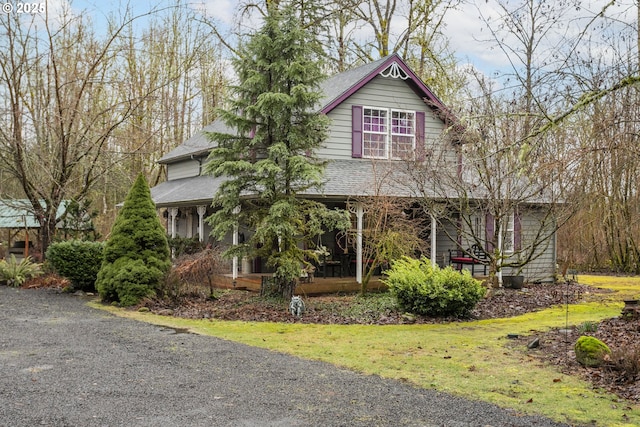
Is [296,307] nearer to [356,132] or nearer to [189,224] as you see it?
[356,132]

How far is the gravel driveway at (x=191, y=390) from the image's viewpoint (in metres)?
5.66

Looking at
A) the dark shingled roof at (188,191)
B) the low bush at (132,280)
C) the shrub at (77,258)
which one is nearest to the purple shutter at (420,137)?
the dark shingled roof at (188,191)

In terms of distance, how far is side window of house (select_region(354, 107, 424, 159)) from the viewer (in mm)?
18219

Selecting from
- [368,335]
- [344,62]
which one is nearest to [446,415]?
[368,335]

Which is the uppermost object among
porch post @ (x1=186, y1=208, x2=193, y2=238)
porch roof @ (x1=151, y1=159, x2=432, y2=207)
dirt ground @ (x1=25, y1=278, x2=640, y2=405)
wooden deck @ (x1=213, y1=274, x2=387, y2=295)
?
porch roof @ (x1=151, y1=159, x2=432, y2=207)

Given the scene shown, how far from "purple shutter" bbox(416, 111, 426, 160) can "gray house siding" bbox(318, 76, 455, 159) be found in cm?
20

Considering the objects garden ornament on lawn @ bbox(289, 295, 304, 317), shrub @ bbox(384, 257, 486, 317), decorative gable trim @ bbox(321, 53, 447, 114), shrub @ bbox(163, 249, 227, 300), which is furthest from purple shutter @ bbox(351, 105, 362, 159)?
garden ornament on lawn @ bbox(289, 295, 304, 317)

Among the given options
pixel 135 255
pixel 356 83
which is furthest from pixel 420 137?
pixel 135 255

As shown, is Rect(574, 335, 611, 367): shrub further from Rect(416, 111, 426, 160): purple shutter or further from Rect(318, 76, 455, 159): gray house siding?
Rect(318, 76, 455, 159): gray house siding

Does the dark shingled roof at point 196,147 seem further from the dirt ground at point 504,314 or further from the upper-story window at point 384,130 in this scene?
the dirt ground at point 504,314

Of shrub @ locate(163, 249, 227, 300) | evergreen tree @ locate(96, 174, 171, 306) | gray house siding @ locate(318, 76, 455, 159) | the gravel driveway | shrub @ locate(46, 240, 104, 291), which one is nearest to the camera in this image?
the gravel driveway

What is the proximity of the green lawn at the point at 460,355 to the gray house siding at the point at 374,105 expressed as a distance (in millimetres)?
Answer: 7322

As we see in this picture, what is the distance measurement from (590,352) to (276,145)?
7.33 meters

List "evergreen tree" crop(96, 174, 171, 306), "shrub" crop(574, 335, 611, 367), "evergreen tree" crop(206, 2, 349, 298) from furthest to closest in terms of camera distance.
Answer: "evergreen tree" crop(96, 174, 171, 306)
"evergreen tree" crop(206, 2, 349, 298)
"shrub" crop(574, 335, 611, 367)
